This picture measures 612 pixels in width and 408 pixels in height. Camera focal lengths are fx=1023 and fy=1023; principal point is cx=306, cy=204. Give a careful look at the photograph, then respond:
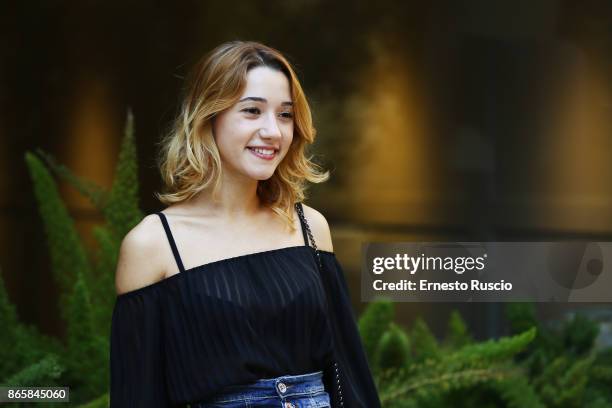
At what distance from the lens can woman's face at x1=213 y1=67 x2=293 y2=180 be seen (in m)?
2.33

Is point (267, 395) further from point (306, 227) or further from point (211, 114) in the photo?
point (211, 114)

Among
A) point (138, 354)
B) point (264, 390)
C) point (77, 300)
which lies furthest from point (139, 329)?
point (77, 300)

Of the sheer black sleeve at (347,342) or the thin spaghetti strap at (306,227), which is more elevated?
the thin spaghetti strap at (306,227)

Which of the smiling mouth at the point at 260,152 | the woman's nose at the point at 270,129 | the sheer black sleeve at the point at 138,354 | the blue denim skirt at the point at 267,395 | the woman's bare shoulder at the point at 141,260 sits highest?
the woman's nose at the point at 270,129

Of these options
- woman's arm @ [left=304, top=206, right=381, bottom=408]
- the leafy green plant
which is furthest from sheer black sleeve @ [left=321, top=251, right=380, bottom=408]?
the leafy green plant

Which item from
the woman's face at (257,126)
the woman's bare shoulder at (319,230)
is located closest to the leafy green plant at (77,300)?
the woman's bare shoulder at (319,230)

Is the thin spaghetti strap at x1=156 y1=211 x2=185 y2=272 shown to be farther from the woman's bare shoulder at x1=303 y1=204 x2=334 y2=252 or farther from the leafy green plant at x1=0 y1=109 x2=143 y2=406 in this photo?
the leafy green plant at x1=0 y1=109 x2=143 y2=406

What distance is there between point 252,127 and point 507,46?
98.8 inches

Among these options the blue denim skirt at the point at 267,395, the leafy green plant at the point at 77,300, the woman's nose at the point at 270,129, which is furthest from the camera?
the leafy green plant at the point at 77,300

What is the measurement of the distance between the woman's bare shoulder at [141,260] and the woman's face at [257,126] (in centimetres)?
26

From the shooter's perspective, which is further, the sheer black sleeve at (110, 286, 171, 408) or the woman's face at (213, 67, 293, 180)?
the woman's face at (213, 67, 293, 180)

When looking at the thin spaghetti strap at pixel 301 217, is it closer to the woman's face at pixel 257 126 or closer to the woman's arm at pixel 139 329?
the woman's face at pixel 257 126

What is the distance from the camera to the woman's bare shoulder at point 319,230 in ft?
8.38

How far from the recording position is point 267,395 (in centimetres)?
221
